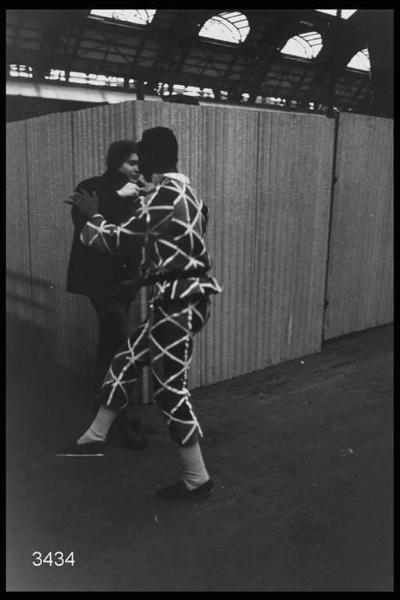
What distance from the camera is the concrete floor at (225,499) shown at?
2.42m

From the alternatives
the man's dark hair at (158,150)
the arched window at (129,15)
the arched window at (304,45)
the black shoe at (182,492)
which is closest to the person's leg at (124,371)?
the black shoe at (182,492)

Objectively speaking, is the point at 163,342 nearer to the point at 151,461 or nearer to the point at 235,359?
the point at 151,461

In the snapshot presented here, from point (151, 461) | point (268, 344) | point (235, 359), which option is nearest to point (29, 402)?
point (151, 461)

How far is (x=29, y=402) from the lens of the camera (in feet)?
14.0

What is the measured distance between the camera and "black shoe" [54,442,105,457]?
3348mm

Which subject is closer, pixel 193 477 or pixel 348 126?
pixel 193 477

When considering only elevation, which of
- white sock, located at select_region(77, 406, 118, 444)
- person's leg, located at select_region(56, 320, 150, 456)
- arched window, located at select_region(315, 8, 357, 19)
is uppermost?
arched window, located at select_region(315, 8, 357, 19)

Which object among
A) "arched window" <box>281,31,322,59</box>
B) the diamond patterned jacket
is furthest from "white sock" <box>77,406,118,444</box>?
"arched window" <box>281,31,322,59</box>

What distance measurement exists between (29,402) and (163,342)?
72.7 inches

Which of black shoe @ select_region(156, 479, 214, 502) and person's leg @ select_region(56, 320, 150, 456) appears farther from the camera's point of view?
person's leg @ select_region(56, 320, 150, 456)

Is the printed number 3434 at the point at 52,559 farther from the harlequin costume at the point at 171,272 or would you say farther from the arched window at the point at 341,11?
the arched window at the point at 341,11

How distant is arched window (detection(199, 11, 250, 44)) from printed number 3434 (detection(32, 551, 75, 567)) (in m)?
2.03

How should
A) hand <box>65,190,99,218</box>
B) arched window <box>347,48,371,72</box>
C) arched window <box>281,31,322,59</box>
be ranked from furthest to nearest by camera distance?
arched window <box>347,48,371,72</box>, hand <box>65,190,99,218</box>, arched window <box>281,31,322,59</box>

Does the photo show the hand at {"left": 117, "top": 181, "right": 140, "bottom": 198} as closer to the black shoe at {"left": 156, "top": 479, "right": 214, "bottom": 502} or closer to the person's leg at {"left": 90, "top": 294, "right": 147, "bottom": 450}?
the person's leg at {"left": 90, "top": 294, "right": 147, "bottom": 450}
